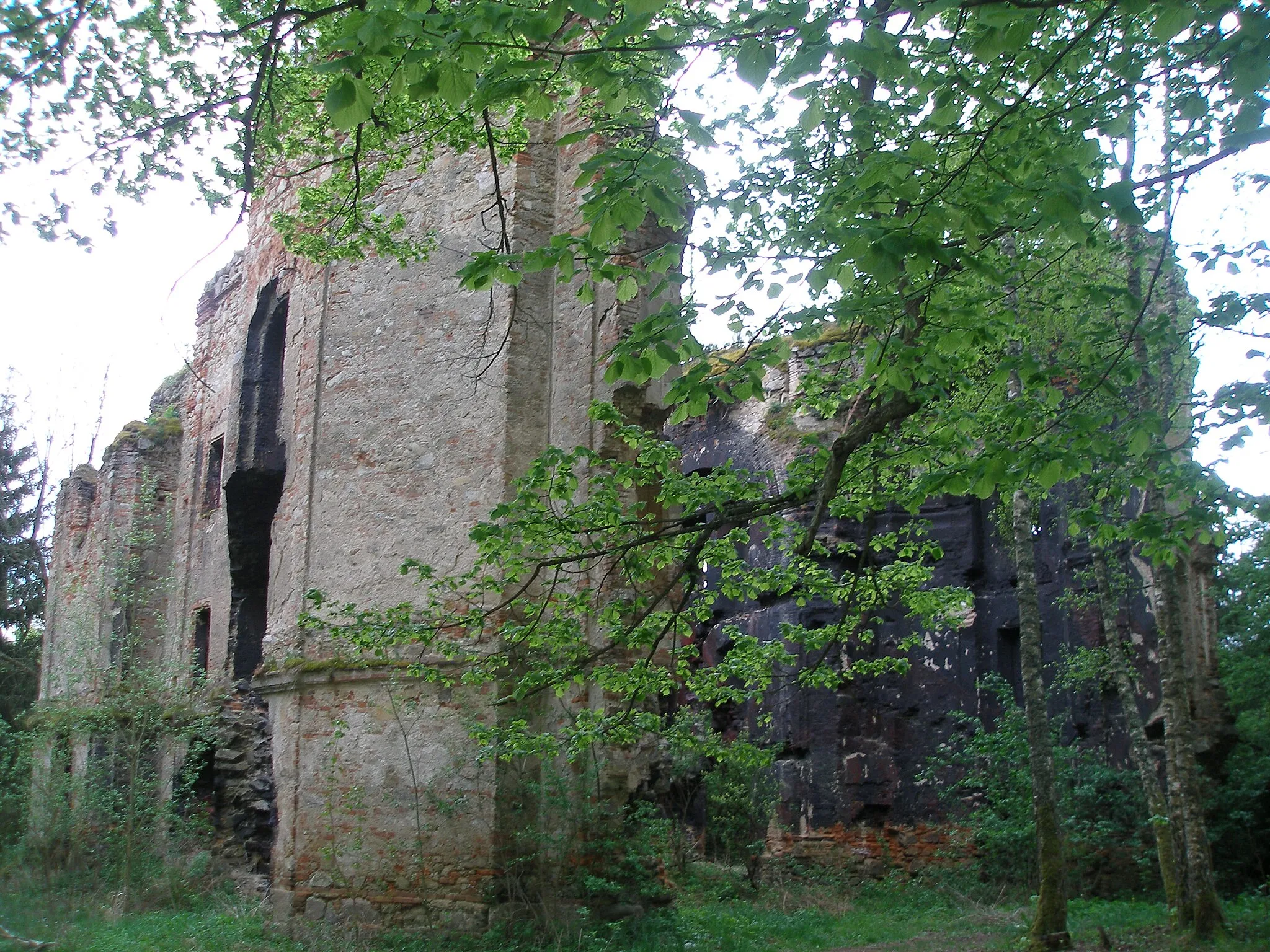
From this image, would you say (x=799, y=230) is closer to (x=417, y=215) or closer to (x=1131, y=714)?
(x=417, y=215)

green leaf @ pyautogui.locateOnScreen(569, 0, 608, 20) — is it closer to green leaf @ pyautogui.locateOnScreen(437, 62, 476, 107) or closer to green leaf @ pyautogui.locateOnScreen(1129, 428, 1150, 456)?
green leaf @ pyautogui.locateOnScreen(437, 62, 476, 107)

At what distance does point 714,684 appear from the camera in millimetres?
7578

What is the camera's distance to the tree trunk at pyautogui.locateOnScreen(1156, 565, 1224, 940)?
9.18 metres

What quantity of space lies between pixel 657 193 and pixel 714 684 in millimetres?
4279

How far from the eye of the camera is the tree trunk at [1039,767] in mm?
9195

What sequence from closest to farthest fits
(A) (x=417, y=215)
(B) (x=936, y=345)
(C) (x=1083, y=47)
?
(C) (x=1083, y=47) < (B) (x=936, y=345) < (A) (x=417, y=215)

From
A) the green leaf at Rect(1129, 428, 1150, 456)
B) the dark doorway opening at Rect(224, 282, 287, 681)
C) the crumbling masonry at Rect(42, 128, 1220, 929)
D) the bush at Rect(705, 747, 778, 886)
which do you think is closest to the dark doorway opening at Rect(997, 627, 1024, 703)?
the crumbling masonry at Rect(42, 128, 1220, 929)

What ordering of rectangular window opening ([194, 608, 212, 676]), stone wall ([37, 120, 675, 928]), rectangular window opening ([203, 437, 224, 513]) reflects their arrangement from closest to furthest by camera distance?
stone wall ([37, 120, 675, 928]), rectangular window opening ([194, 608, 212, 676]), rectangular window opening ([203, 437, 224, 513])

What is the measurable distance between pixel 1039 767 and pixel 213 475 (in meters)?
14.1

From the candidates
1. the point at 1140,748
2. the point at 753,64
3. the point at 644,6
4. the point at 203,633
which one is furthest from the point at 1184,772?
the point at 203,633

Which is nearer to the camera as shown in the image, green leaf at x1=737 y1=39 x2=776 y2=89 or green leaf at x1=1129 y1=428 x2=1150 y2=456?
green leaf at x1=737 y1=39 x2=776 y2=89

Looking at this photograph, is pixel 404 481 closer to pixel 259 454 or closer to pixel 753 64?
pixel 259 454

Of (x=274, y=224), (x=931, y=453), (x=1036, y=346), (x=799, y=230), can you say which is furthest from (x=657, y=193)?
(x=1036, y=346)

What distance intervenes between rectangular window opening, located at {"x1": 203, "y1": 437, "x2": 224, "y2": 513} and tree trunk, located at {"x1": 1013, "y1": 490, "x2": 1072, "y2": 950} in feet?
42.7
